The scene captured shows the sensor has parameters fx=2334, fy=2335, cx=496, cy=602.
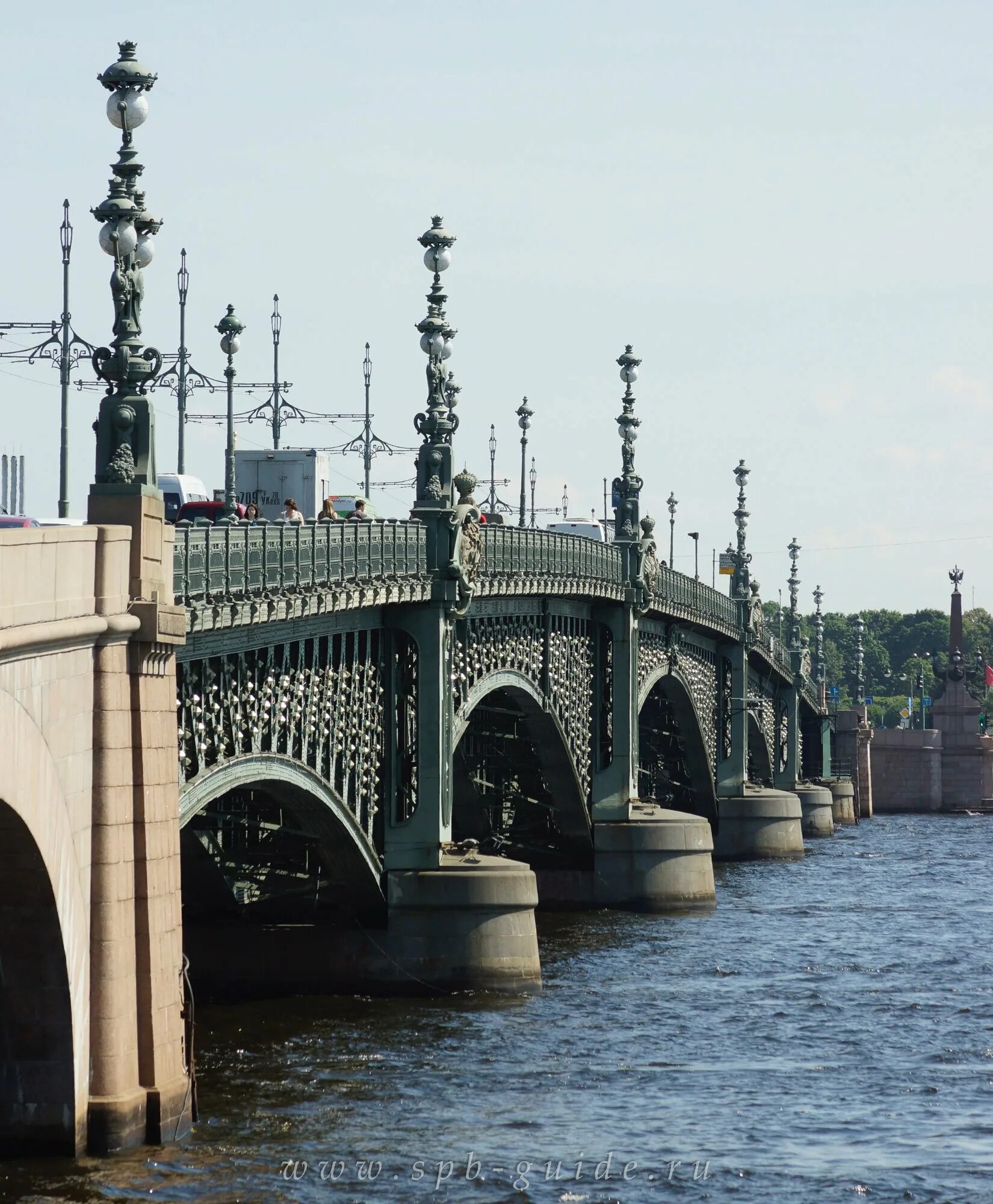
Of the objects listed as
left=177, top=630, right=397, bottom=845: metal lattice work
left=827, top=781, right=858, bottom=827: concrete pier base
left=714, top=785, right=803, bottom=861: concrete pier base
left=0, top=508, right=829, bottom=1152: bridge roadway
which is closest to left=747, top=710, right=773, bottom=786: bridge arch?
left=714, top=785, right=803, bottom=861: concrete pier base

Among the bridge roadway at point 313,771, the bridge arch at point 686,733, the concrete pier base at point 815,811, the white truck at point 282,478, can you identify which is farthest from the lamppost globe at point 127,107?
the concrete pier base at point 815,811

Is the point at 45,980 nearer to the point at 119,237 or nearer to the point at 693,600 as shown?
the point at 119,237

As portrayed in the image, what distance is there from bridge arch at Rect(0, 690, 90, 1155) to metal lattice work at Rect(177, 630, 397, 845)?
5.34 m

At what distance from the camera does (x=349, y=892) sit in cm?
3459

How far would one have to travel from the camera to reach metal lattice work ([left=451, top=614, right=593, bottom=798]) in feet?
127

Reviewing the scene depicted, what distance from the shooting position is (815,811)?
86.2 meters

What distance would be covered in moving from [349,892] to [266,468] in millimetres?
19418

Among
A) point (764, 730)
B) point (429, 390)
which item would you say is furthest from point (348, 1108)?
point (764, 730)

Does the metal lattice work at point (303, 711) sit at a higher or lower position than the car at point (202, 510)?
lower

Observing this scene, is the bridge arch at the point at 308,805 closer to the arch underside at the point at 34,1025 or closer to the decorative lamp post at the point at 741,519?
the arch underside at the point at 34,1025

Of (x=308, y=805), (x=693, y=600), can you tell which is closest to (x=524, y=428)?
(x=693, y=600)

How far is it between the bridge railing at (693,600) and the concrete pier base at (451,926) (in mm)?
20209

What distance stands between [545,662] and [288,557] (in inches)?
692

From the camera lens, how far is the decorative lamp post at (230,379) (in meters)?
31.8
